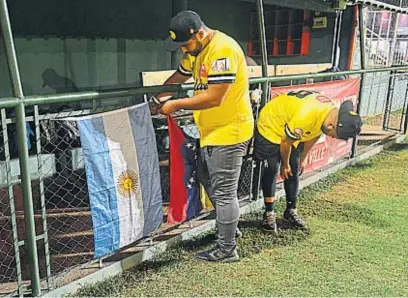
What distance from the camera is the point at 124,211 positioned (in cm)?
298

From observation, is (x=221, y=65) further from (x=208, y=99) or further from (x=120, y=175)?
(x=120, y=175)

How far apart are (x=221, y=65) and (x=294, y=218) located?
1.84 m

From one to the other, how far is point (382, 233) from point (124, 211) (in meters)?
2.34

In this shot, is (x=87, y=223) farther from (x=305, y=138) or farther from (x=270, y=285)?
(x=305, y=138)

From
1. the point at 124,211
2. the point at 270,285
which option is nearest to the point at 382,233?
the point at 270,285

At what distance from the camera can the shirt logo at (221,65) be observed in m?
2.72

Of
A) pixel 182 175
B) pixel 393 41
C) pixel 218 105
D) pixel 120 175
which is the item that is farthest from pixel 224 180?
pixel 393 41

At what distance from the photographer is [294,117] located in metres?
3.53

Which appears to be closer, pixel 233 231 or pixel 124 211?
pixel 124 211

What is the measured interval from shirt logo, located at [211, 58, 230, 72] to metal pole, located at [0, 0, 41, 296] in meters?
1.14

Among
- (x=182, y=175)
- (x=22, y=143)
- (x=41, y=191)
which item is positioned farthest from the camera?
(x=182, y=175)

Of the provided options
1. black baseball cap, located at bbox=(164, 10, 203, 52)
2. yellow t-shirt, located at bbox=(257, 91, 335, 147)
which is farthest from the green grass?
black baseball cap, located at bbox=(164, 10, 203, 52)

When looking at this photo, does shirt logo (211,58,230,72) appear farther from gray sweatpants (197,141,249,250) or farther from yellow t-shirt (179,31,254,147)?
gray sweatpants (197,141,249,250)

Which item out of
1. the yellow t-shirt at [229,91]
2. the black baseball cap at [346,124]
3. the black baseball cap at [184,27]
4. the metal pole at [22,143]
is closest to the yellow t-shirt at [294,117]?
the black baseball cap at [346,124]
